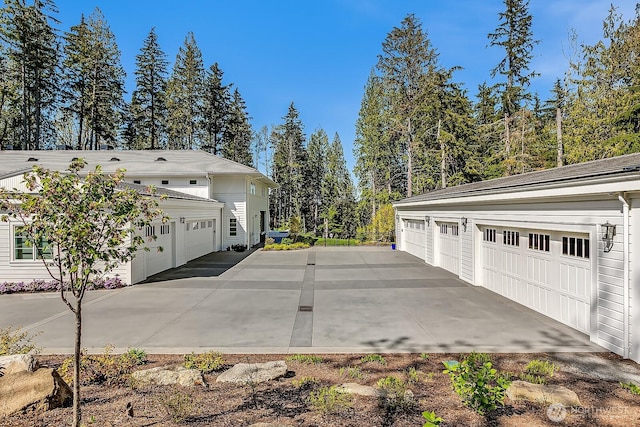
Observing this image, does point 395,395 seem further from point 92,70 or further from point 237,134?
point 237,134

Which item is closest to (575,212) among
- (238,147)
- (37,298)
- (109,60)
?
(37,298)

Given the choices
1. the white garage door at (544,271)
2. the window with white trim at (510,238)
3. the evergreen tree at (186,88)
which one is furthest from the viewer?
the evergreen tree at (186,88)

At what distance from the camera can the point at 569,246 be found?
23.4 feet

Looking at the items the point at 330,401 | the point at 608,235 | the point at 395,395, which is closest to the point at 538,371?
the point at 395,395

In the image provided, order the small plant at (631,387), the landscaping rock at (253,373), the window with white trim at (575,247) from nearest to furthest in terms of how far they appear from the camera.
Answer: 1. the small plant at (631,387)
2. the landscaping rock at (253,373)
3. the window with white trim at (575,247)

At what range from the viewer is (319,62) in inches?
956

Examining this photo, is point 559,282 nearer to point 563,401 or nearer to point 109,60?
point 563,401

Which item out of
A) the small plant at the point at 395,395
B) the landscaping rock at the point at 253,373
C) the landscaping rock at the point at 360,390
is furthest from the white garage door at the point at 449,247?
the landscaping rock at the point at 253,373

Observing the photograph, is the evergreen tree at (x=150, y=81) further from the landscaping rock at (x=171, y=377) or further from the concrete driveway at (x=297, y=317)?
the landscaping rock at (x=171, y=377)

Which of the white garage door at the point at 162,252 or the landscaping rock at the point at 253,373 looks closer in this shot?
the landscaping rock at the point at 253,373

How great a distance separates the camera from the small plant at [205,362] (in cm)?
515

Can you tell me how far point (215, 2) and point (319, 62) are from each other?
13.2m

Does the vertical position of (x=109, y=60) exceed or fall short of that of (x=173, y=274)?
it exceeds it

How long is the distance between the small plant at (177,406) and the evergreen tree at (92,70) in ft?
105
